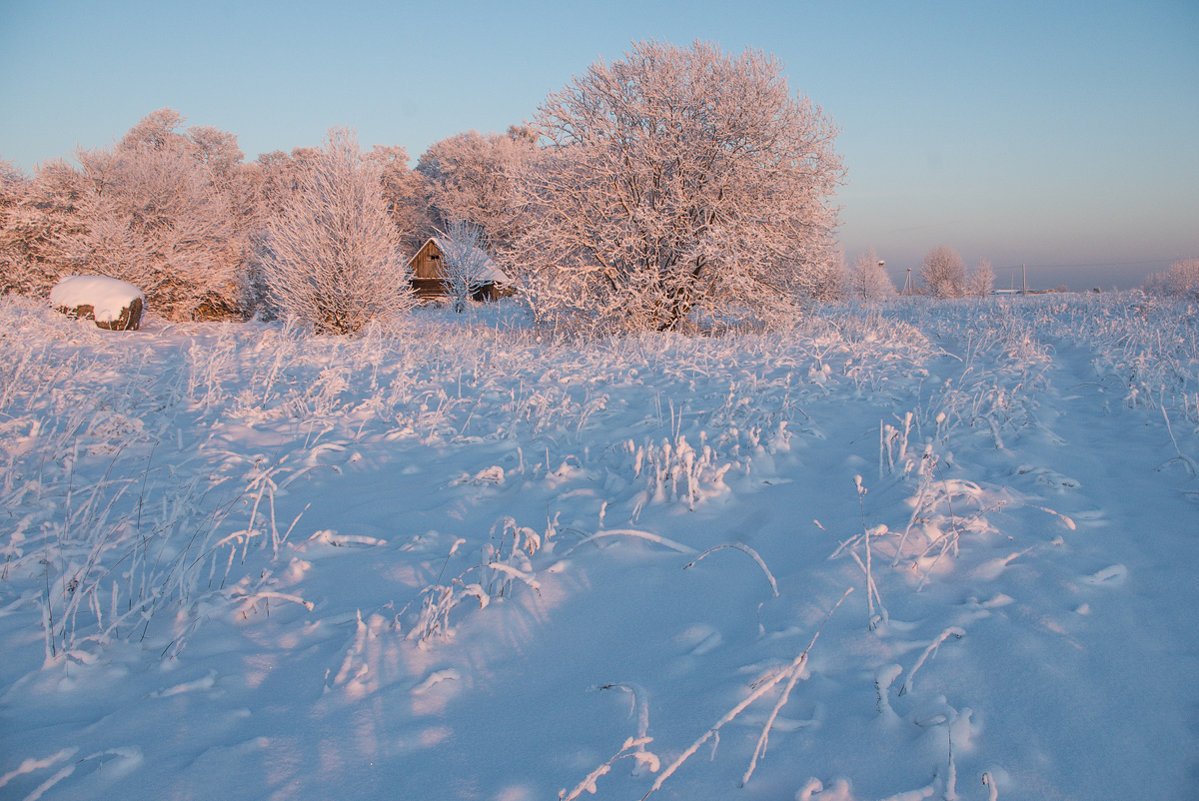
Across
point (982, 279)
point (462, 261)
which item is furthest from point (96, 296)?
point (982, 279)

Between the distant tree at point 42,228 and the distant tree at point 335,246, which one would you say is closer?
the distant tree at point 335,246

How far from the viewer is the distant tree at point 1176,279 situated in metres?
26.3

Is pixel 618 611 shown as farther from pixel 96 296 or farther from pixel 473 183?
pixel 473 183

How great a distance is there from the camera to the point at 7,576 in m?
2.46

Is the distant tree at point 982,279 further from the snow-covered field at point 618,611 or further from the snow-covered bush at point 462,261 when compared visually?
the snow-covered field at point 618,611

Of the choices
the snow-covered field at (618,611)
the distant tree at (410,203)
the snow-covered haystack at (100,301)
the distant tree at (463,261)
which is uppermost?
the distant tree at (410,203)

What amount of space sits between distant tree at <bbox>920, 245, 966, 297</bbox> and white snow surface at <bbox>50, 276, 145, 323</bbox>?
5207 cm

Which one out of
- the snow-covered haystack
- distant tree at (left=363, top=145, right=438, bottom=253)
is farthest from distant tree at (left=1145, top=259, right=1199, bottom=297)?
distant tree at (left=363, top=145, right=438, bottom=253)

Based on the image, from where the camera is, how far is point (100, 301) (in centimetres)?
1273

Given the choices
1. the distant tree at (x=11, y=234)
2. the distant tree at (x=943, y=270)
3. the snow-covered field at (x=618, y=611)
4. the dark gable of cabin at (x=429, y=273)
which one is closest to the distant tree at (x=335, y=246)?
the snow-covered field at (x=618, y=611)

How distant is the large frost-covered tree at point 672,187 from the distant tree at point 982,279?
43.4 m

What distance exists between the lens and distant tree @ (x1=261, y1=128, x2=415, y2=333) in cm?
1308

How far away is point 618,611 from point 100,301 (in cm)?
1555

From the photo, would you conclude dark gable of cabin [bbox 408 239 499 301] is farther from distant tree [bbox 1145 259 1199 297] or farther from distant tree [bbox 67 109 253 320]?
distant tree [bbox 1145 259 1199 297]
